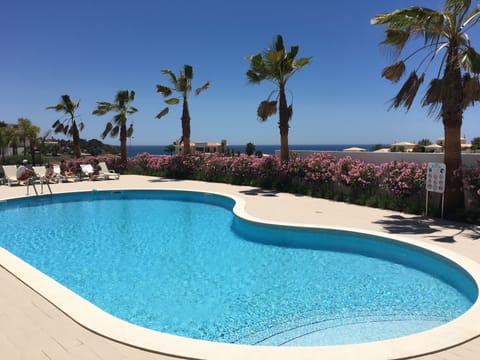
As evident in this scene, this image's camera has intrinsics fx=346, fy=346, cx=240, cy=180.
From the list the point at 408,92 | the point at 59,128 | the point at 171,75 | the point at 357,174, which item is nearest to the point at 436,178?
the point at 408,92

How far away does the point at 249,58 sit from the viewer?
48.0 feet

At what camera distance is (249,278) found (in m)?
A: 6.05

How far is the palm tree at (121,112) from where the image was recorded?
22.5m

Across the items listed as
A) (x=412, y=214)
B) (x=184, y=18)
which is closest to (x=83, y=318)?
(x=412, y=214)

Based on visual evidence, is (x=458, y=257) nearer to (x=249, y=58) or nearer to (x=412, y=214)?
(x=412, y=214)

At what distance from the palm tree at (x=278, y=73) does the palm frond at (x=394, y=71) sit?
18.0 feet

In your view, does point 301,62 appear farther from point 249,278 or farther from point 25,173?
point 25,173

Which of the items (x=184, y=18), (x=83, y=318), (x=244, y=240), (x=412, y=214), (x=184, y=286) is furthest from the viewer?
(x=184, y=18)

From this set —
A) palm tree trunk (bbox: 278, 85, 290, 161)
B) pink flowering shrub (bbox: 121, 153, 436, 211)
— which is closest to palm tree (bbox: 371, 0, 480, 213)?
pink flowering shrub (bbox: 121, 153, 436, 211)

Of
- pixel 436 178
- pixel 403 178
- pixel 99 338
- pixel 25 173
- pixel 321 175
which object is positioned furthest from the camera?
pixel 25 173

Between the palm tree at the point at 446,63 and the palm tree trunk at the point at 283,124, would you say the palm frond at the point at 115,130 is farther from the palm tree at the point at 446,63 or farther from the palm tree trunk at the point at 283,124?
the palm tree at the point at 446,63

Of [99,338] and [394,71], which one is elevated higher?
[394,71]

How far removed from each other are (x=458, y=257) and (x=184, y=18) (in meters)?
17.8

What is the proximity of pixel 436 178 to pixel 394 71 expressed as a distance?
303cm
